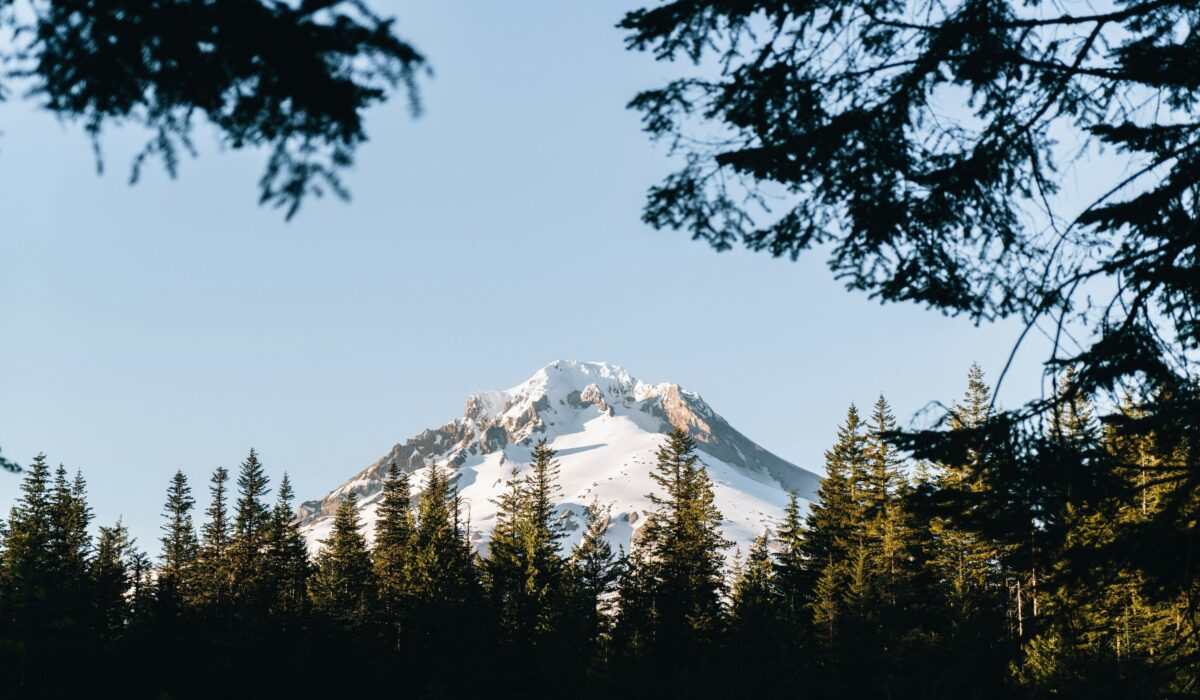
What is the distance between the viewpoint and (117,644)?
37625 mm

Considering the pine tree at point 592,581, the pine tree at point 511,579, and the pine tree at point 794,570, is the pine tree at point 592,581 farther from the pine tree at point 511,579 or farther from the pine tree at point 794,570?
the pine tree at point 794,570

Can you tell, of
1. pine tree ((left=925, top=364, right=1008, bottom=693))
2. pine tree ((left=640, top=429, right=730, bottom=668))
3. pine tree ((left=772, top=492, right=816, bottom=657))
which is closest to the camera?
pine tree ((left=925, top=364, right=1008, bottom=693))

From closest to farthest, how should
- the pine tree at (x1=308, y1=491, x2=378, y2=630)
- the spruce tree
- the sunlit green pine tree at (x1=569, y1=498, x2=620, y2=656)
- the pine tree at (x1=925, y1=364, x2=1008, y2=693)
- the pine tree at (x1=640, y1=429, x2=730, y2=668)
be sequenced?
1. the pine tree at (x1=925, y1=364, x2=1008, y2=693)
2. the sunlit green pine tree at (x1=569, y1=498, x2=620, y2=656)
3. the pine tree at (x1=640, y1=429, x2=730, y2=668)
4. the spruce tree
5. the pine tree at (x1=308, y1=491, x2=378, y2=630)

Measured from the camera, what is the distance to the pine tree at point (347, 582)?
40.3 meters

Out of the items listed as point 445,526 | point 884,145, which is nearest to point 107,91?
point 884,145

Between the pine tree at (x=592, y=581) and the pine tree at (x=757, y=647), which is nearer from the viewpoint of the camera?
the pine tree at (x=757, y=647)

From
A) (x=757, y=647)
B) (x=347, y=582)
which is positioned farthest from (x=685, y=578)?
(x=347, y=582)

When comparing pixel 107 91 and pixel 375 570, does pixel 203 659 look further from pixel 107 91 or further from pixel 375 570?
pixel 107 91

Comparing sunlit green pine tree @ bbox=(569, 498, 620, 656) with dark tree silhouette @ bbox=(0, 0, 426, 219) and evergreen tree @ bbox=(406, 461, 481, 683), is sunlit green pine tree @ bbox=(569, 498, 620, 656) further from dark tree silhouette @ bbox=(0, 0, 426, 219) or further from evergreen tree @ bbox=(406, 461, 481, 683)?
dark tree silhouette @ bbox=(0, 0, 426, 219)

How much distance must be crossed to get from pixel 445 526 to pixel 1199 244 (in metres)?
37.0

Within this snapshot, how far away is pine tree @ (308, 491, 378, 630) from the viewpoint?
1587 inches

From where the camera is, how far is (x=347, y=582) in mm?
45531

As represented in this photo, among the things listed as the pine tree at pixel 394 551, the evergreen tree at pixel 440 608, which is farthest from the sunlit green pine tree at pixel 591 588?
the pine tree at pixel 394 551

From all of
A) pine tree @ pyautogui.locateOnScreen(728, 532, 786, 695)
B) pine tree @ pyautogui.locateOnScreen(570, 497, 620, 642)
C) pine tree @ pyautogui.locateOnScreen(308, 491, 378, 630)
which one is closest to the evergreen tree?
pine tree @ pyautogui.locateOnScreen(308, 491, 378, 630)
